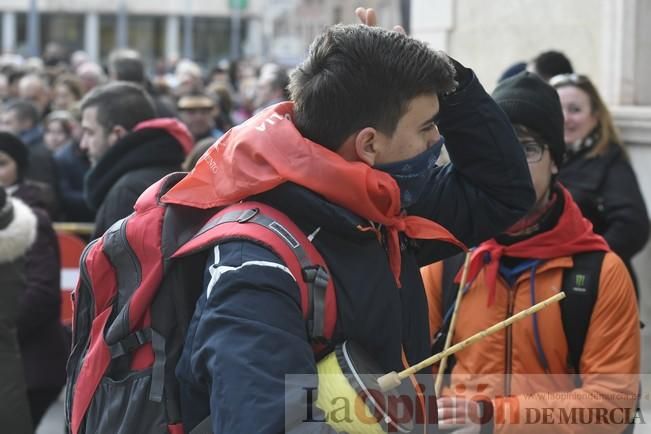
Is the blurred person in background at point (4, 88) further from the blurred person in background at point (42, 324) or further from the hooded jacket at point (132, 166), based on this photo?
the hooded jacket at point (132, 166)

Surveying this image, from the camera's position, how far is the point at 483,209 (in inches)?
118

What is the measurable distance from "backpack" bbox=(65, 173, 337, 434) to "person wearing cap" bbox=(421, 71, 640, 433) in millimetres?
1053

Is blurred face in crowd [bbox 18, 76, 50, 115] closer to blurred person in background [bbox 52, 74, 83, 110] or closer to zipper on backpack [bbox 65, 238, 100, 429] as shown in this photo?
→ blurred person in background [bbox 52, 74, 83, 110]

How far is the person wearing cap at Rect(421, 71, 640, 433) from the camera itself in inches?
134

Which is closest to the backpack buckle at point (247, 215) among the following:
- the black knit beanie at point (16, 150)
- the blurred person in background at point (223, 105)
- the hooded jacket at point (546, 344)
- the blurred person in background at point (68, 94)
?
the hooded jacket at point (546, 344)

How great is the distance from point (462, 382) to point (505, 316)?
0.26m

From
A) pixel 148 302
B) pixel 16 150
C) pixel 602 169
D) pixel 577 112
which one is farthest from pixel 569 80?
pixel 148 302

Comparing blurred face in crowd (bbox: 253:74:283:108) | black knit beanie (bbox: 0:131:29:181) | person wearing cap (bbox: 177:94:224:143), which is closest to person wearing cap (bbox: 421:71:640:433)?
black knit beanie (bbox: 0:131:29:181)

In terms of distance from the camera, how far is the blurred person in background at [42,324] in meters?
5.46

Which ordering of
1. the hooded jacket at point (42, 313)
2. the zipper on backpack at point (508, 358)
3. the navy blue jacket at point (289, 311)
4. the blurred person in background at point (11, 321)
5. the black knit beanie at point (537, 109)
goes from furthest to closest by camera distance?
1. the hooded jacket at point (42, 313)
2. the blurred person in background at point (11, 321)
3. the black knit beanie at point (537, 109)
4. the zipper on backpack at point (508, 358)
5. the navy blue jacket at point (289, 311)

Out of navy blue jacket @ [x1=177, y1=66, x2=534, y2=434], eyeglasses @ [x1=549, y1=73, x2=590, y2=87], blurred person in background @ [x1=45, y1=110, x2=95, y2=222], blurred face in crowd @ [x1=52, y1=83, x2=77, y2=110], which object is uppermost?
eyeglasses @ [x1=549, y1=73, x2=590, y2=87]

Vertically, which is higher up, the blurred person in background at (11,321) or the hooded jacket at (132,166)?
the hooded jacket at (132,166)

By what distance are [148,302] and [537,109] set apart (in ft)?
5.73

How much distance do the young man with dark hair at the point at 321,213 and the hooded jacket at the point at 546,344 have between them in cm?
95
